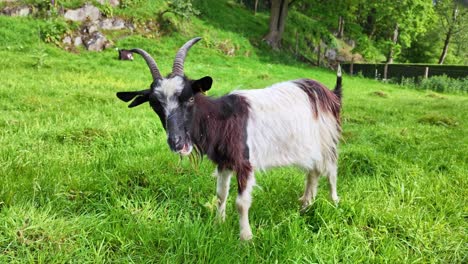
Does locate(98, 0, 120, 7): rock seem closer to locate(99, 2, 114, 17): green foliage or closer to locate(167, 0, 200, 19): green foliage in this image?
locate(99, 2, 114, 17): green foliage

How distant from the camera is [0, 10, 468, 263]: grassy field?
3.17m

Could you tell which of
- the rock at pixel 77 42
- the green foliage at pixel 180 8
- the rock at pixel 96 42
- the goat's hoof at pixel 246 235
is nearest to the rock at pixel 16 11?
the rock at pixel 77 42

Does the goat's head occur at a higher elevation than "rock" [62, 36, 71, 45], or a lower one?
lower

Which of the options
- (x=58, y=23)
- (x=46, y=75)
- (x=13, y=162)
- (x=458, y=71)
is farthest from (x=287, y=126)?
(x=458, y=71)

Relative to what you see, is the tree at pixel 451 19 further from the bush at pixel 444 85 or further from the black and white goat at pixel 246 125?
the black and white goat at pixel 246 125

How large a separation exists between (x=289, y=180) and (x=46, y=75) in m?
9.52

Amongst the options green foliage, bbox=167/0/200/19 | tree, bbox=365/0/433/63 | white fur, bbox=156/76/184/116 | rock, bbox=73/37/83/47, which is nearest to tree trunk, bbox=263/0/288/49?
tree, bbox=365/0/433/63

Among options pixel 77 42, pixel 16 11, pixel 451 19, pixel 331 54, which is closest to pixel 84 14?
pixel 77 42

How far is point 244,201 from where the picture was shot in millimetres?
3670

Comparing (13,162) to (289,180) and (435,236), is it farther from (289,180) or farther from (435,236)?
(435,236)

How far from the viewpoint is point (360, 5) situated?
31.5m

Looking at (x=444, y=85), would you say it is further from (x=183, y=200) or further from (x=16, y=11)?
(x=16, y=11)

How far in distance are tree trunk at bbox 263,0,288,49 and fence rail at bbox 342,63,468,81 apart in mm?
6919

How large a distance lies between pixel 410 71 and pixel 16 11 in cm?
2569
